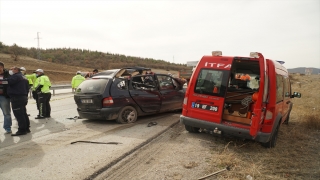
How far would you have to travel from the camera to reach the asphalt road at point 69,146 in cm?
374

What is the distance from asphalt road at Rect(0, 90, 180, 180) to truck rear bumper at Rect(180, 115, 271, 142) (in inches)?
39.0

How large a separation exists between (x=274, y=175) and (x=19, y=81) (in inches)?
233

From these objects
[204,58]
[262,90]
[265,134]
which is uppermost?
[204,58]

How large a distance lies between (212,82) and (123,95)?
9.25ft

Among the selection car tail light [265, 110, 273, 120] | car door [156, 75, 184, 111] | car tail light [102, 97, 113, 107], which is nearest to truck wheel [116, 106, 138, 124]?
car tail light [102, 97, 113, 107]

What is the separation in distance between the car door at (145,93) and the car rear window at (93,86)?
0.87 m

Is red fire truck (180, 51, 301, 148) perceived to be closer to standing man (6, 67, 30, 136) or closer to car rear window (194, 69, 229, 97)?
car rear window (194, 69, 229, 97)

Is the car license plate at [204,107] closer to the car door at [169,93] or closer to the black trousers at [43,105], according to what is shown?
the car door at [169,93]

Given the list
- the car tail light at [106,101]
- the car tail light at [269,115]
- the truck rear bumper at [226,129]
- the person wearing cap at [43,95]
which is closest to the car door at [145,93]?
the car tail light at [106,101]

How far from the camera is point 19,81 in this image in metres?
5.78

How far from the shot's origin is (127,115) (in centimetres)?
707

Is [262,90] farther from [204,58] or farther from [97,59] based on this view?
[97,59]

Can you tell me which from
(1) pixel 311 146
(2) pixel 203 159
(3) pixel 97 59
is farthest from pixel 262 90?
(3) pixel 97 59

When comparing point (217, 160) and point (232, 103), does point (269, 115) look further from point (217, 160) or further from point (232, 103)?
point (217, 160)
